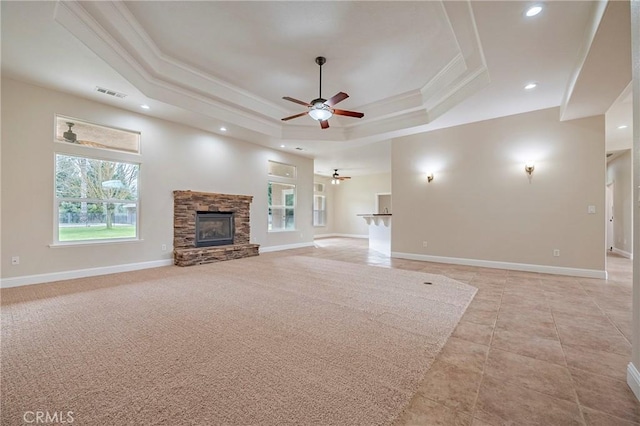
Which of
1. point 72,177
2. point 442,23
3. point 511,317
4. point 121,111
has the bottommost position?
point 511,317

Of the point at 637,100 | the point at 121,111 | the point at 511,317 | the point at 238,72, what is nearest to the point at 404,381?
the point at 511,317

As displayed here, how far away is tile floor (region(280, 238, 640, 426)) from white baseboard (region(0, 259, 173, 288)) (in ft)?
18.3

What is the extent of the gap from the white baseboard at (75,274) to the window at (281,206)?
3.39 meters

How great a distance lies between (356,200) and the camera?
44.2ft

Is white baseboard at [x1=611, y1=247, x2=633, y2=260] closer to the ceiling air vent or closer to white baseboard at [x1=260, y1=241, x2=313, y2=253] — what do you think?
white baseboard at [x1=260, y1=241, x2=313, y2=253]

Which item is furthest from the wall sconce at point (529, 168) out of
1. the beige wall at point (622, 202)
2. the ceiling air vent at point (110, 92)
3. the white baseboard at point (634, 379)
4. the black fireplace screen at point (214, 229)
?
the ceiling air vent at point (110, 92)

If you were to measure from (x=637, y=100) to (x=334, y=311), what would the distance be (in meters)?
2.97

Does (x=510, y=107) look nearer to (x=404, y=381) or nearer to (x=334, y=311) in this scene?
(x=334, y=311)

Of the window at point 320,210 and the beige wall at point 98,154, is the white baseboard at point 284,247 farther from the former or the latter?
the window at point 320,210

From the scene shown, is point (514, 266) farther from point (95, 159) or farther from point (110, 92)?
point (95, 159)

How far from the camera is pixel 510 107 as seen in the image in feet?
16.5

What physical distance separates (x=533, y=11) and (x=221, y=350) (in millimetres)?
4464

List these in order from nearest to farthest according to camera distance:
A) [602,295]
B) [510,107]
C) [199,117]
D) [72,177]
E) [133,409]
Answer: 1. [133,409]
2. [602,295]
3. [72,177]
4. [510,107]
5. [199,117]

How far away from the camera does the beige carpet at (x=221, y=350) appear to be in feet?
4.97
